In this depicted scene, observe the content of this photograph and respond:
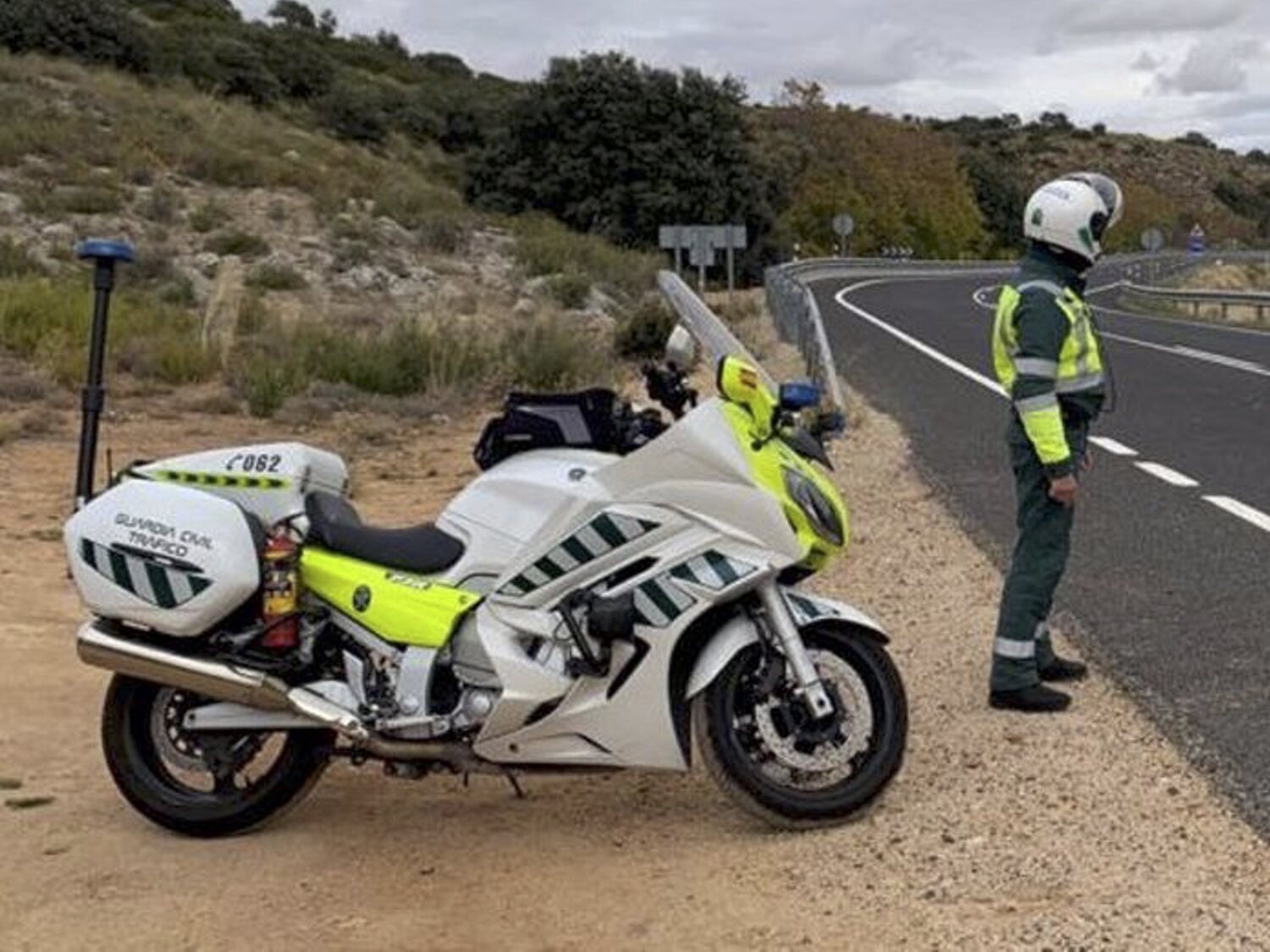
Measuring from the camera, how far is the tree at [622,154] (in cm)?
4941

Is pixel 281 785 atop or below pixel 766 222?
below

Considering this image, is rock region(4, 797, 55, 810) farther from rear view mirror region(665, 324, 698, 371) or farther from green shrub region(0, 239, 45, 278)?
green shrub region(0, 239, 45, 278)

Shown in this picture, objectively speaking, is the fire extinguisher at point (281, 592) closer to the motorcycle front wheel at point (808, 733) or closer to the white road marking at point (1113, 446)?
the motorcycle front wheel at point (808, 733)

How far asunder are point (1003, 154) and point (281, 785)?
13290 centimetres

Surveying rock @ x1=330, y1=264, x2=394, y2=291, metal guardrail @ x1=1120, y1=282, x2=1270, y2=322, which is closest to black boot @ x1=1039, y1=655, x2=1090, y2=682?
rock @ x1=330, y1=264, x2=394, y2=291

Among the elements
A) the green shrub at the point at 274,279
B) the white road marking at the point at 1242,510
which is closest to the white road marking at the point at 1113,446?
the white road marking at the point at 1242,510

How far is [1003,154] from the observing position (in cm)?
13112

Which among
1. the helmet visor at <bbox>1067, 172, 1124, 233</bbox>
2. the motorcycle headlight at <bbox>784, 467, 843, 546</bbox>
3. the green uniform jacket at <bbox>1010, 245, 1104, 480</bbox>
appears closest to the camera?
the motorcycle headlight at <bbox>784, 467, 843, 546</bbox>

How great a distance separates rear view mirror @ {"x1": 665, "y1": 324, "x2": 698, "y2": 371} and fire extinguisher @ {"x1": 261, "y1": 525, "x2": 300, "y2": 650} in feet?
4.04

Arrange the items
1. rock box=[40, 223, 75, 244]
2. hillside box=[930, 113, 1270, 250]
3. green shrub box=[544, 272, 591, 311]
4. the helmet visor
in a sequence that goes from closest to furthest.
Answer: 1. the helmet visor
2. rock box=[40, 223, 75, 244]
3. green shrub box=[544, 272, 591, 311]
4. hillside box=[930, 113, 1270, 250]

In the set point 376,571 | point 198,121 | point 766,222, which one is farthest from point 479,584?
point 766,222

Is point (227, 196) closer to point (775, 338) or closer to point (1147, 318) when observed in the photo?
point (775, 338)

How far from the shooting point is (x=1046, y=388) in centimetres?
546

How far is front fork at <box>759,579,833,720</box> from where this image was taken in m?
4.52
